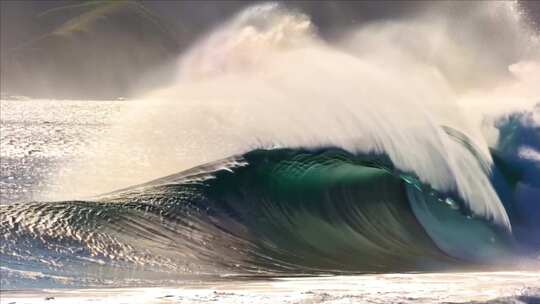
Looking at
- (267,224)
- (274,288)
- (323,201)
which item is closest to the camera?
(274,288)

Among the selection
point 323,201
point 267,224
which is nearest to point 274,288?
point 267,224

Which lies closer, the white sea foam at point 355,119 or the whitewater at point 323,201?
the whitewater at point 323,201

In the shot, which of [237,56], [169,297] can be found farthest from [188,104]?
[169,297]

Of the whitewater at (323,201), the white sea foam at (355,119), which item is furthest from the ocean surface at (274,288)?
the white sea foam at (355,119)

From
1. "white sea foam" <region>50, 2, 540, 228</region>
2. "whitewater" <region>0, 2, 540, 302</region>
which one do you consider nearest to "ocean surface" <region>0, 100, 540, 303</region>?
"whitewater" <region>0, 2, 540, 302</region>

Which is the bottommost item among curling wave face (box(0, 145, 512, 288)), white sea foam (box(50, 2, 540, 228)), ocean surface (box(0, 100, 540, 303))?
ocean surface (box(0, 100, 540, 303))

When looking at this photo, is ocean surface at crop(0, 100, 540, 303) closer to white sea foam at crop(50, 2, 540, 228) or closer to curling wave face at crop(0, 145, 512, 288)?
curling wave face at crop(0, 145, 512, 288)

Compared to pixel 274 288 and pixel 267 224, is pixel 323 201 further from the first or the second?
pixel 274 288

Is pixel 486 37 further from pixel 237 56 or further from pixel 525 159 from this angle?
pixel 525 159

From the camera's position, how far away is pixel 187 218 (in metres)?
18.6

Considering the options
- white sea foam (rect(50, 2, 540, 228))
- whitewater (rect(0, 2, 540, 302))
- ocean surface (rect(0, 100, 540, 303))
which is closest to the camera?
ocean surface (rect(0, 100, 540, 303))

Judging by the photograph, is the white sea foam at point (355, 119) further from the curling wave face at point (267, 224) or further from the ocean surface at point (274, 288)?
the ocean surface at point (274, 288)

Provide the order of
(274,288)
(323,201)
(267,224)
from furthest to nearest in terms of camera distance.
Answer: (323,201)
(267,224)
(274,288)

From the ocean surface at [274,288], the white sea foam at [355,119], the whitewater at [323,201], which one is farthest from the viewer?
the white sea foam at [355,119]
